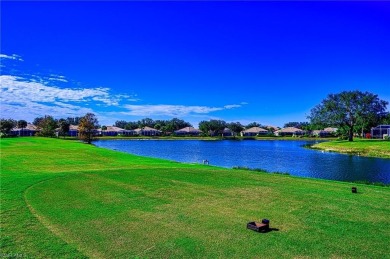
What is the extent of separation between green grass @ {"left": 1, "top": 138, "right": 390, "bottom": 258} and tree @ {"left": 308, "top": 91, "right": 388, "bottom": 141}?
76086 millimetres

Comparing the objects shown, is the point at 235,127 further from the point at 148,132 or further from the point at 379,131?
the point at 379,131

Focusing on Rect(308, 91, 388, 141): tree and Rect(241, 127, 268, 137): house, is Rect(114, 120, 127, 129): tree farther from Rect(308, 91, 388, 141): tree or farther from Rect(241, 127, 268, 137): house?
Rect(308, 91, 388, 141): tree

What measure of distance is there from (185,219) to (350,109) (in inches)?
3400

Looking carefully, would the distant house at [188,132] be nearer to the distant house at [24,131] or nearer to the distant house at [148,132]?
the distant house at [148,132]

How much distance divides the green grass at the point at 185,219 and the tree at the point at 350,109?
76.1 m

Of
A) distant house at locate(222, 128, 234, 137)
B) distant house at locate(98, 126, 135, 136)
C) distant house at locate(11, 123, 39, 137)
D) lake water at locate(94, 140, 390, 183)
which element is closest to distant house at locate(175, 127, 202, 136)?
distant house at locate(222, 128, 234, 137)

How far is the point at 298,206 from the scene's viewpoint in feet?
36.0

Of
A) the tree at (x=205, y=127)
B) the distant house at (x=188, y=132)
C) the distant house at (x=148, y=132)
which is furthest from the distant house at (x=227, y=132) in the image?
the distant house at (x=148, y=132)

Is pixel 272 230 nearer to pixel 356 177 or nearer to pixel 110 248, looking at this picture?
pixel 110 248

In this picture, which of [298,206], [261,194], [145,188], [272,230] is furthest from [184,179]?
[272,230]

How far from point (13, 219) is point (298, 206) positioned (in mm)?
8768

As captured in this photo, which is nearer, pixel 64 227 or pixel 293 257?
pixel 293 257

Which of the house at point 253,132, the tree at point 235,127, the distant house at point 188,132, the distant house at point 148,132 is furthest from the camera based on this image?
the house at point 253,132

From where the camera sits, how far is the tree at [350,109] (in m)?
83.7
